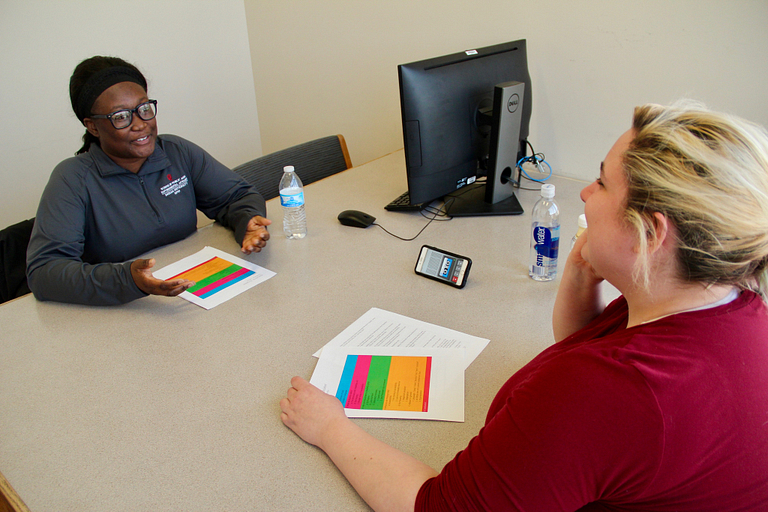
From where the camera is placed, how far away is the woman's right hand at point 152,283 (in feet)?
4.14

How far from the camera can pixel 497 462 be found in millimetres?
624

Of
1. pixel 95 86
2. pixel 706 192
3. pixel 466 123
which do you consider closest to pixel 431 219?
pixel 466 123

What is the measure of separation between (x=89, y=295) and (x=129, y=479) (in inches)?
24.4

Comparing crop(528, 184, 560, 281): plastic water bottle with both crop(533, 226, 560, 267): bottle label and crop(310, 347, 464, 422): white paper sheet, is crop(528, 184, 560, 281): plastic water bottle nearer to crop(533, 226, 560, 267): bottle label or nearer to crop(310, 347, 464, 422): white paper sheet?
crop(533, 226, 560, 267): bottle label

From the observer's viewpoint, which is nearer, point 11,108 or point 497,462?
point 497,462

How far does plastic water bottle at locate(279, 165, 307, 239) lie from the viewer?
63.4 inches

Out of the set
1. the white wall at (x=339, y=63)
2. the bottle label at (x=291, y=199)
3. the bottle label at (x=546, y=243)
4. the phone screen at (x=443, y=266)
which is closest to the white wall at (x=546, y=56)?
the white wall at (x=339, y=63)

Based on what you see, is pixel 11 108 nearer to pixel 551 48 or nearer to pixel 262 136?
pixel 262 136

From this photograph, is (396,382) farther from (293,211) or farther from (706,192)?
(293,211)

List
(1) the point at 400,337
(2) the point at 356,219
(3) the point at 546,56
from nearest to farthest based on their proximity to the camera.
Result: 1. (1) the point at 400,337
2. (2) the point at 356,219
3. (3) the point at 546,56

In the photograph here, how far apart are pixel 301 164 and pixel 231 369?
1.32m

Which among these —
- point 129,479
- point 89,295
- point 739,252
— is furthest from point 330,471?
point 89,295

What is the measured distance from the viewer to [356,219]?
171cm

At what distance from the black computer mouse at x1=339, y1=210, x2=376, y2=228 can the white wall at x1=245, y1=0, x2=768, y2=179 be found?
937mm
